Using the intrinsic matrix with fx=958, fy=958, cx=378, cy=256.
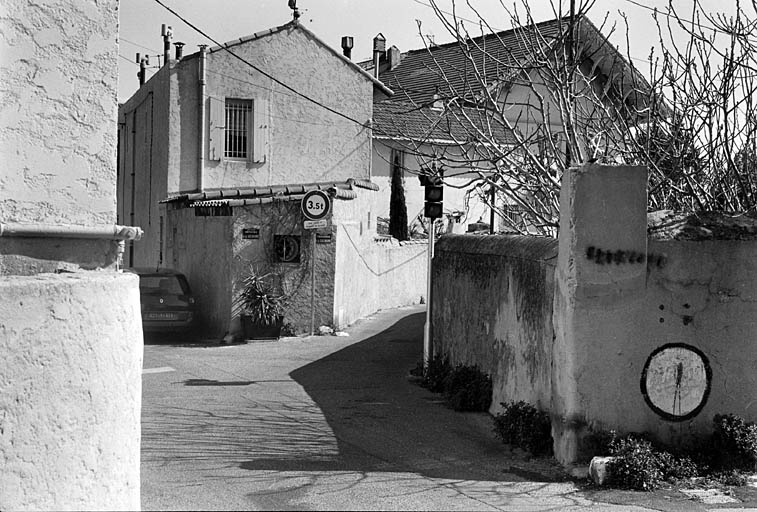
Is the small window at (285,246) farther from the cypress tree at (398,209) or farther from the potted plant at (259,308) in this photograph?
the cypress tree at (398,209)

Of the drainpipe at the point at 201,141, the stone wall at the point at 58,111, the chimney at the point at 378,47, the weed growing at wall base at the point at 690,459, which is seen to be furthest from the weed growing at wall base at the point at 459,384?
the chimney at the point at 378,47

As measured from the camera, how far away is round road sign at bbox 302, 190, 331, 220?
19297 mm

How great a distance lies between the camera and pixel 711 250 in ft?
27.8

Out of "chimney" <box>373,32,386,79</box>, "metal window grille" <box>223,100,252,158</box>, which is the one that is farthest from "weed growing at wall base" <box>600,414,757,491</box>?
"chimney" <box>373,32,386,79</box>

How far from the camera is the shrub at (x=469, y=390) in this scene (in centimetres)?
1148

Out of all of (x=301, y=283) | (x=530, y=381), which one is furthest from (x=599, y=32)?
(x=301, y=283)

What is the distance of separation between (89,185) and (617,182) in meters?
4.55

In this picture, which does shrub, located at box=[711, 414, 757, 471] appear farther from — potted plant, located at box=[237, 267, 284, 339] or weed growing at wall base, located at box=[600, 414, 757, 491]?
potted plant, located at box=[237, 267, 284, 339]

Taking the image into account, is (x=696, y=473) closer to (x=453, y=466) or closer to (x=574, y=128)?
(x=453, y=466)

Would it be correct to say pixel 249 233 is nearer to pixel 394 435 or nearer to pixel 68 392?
pixel 394 435

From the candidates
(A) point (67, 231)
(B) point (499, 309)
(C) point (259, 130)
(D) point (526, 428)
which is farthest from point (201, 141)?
(A) point (67, 231)

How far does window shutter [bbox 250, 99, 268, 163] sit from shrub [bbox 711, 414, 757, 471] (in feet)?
59.0

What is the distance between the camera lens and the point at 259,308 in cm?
1950

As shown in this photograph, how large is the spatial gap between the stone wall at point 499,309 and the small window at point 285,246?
6146 mm
